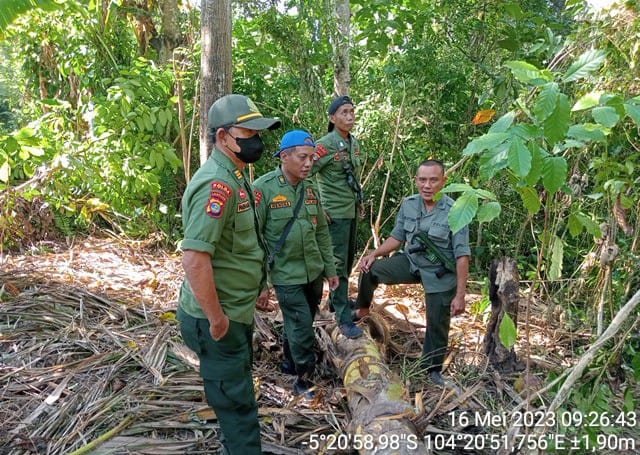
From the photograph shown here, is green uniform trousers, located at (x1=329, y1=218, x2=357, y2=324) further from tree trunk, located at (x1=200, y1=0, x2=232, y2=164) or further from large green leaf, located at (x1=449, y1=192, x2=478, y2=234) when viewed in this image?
large green leaf, located at (x1=449, y1=192, x2=478, y2=234)

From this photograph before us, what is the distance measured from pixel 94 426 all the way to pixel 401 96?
17.1ft

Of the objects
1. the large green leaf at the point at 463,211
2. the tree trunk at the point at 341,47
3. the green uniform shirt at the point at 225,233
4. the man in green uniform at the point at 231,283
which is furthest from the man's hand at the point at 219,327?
the tree trunk at the point at 341,47

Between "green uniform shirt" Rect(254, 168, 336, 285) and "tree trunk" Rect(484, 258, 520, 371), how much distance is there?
5.20ft

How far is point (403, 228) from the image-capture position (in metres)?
4.42

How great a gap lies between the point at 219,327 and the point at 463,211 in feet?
4.48

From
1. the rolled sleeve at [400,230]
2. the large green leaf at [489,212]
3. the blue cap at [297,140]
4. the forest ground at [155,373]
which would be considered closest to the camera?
the large green leaf at [489,212]

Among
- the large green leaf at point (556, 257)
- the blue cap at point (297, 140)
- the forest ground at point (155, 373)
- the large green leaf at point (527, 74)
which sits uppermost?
the large green leaf at point (527, 74)

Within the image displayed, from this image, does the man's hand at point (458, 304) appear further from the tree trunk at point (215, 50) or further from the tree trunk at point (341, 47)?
the tree trunk at point (341, 47)

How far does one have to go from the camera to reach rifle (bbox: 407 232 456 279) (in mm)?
4008

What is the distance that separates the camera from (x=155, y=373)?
12.0 ft

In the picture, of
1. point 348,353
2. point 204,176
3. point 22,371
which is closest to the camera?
point 204,176

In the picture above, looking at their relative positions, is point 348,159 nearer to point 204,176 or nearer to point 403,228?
point 403,228

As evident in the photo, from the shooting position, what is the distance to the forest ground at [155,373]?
3074 mm

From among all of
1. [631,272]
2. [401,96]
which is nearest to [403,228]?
[631,272]
